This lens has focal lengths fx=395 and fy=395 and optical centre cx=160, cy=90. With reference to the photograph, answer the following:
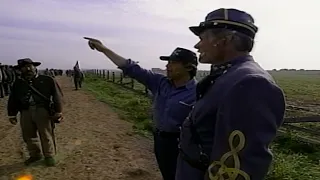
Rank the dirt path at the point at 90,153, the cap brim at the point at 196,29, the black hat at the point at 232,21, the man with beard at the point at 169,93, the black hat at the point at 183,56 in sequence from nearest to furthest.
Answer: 1. the black hat at the point at 232,21
2. the cap brim at the point at 196,29
3. the man with beard at the point at 169,93
4. the black hat at the point at 183,56
5. the dirt path at the point at 90,153

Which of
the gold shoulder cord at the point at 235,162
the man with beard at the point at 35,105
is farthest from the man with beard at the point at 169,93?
the man with beard at the point at 35,105

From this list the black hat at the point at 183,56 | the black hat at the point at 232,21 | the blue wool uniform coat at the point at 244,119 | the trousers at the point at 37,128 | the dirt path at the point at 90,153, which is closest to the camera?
the blue wool uniform coat at the point at 244,119

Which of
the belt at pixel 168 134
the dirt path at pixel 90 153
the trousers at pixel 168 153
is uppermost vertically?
the belt at pixel 168 134

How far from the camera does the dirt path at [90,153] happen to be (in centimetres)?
641

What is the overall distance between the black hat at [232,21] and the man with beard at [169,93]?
5.47 ft

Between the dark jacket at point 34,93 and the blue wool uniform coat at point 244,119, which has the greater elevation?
the blue wool uniform coat at point 244,119

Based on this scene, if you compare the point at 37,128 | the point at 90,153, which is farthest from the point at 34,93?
the point at 90,153

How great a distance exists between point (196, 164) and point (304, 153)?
21.5 ft

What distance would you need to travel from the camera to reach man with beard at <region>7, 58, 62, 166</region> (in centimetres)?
644

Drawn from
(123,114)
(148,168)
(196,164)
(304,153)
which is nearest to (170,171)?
(196,164)

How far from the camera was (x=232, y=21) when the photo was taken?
1855mm

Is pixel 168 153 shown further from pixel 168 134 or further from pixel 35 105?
pixel 35 105

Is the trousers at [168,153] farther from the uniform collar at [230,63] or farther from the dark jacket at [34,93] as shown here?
the dark jacket at [34,93]

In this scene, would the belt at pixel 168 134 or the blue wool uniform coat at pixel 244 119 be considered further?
the belt at pixel 168 134
